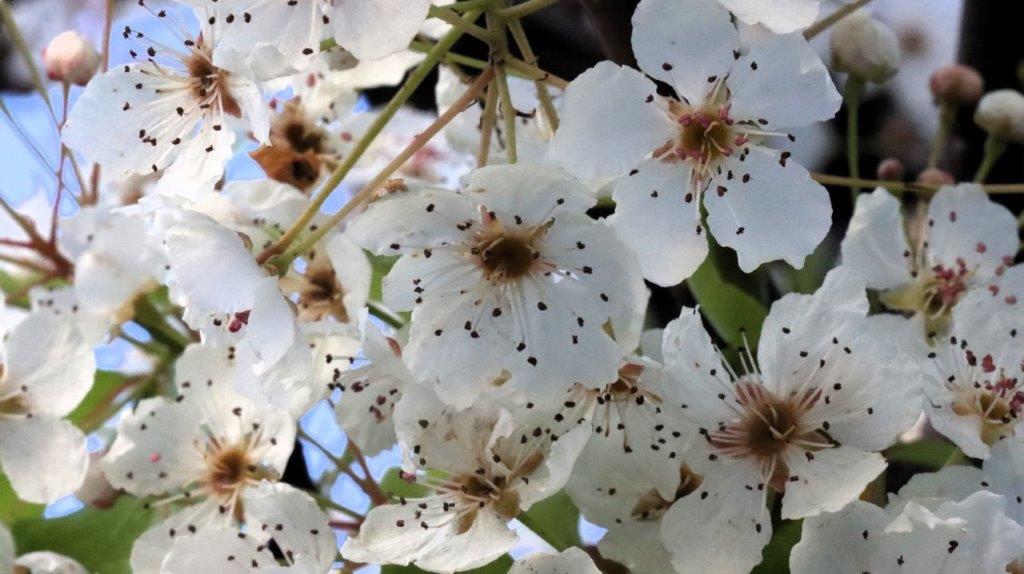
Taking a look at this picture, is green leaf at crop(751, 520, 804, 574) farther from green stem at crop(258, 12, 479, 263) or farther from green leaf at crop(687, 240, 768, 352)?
green stem at crop(258, 12, 479, 263)

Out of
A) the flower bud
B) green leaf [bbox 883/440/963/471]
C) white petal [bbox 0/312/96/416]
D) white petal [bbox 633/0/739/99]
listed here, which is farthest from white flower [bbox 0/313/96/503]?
green leaf [bbox 883/440/963/471]

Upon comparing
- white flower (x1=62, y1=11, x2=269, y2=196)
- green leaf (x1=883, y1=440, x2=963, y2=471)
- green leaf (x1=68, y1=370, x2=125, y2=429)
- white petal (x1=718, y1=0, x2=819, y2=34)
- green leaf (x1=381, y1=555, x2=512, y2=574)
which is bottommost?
green leaf (x1=883, y1=440, x2=963, y2=471)

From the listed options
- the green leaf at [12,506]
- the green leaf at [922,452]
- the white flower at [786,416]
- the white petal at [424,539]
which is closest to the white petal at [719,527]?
the white flower at [786,416]

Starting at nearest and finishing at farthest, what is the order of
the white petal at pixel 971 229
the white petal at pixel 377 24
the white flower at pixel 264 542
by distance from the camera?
the white petal at pixel 377 24 < the white flower at pixel 264 542 < the white petal at pixel 971 229

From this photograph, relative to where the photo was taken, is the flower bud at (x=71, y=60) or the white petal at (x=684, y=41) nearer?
the white petal at (x=684, y=41)

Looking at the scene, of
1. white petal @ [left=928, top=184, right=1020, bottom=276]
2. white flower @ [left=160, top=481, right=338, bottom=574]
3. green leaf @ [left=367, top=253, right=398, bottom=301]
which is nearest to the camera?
white flower @ [left=160, top=481, right=338, bottom=574]

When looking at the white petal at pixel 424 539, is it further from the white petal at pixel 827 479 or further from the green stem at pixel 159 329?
the green stem at pixel 159 329

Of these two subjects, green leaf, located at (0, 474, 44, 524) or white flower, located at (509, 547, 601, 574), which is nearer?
white flower, located at (509, 547, 601, 574)
